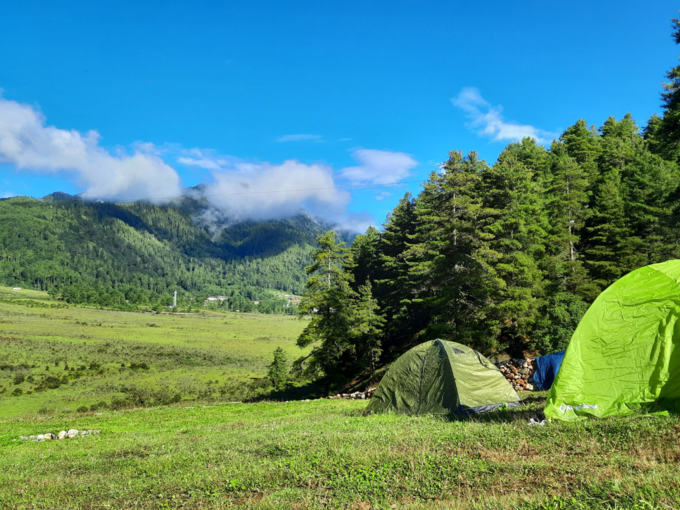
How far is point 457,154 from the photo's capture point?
26453 mm

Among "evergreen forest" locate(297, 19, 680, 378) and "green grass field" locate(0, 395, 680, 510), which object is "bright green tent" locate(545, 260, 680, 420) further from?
"evergreen forest" locate(297, 19, 680, 378)

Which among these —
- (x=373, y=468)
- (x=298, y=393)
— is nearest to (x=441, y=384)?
(x=373, y=468)

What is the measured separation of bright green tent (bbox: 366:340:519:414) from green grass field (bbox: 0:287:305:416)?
22.6 metres


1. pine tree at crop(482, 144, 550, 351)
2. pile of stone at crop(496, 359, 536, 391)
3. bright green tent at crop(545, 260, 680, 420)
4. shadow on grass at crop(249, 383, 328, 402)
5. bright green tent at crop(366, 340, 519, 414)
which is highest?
pine tree at crop(482, 144, 550, 351)

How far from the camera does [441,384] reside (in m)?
12.3

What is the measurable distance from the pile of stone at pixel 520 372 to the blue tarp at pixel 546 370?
0.91 metres

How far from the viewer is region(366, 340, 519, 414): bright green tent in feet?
39.1

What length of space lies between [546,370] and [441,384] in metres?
8.96

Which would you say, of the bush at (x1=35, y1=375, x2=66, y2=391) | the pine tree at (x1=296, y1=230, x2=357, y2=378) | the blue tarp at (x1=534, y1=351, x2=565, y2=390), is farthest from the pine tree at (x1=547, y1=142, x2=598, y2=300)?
the bush at (x1=35, y1=375, x2=66, y2=391)

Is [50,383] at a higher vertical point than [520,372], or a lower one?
lower

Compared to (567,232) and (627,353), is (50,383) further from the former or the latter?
(567,232)

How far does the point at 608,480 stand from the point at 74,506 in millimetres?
7385

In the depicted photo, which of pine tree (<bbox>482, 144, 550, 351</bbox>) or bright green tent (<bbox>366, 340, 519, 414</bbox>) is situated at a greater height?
pine tree (<bbox>482, 144, 550, 351</bbox>)

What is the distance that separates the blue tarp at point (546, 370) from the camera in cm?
1780
